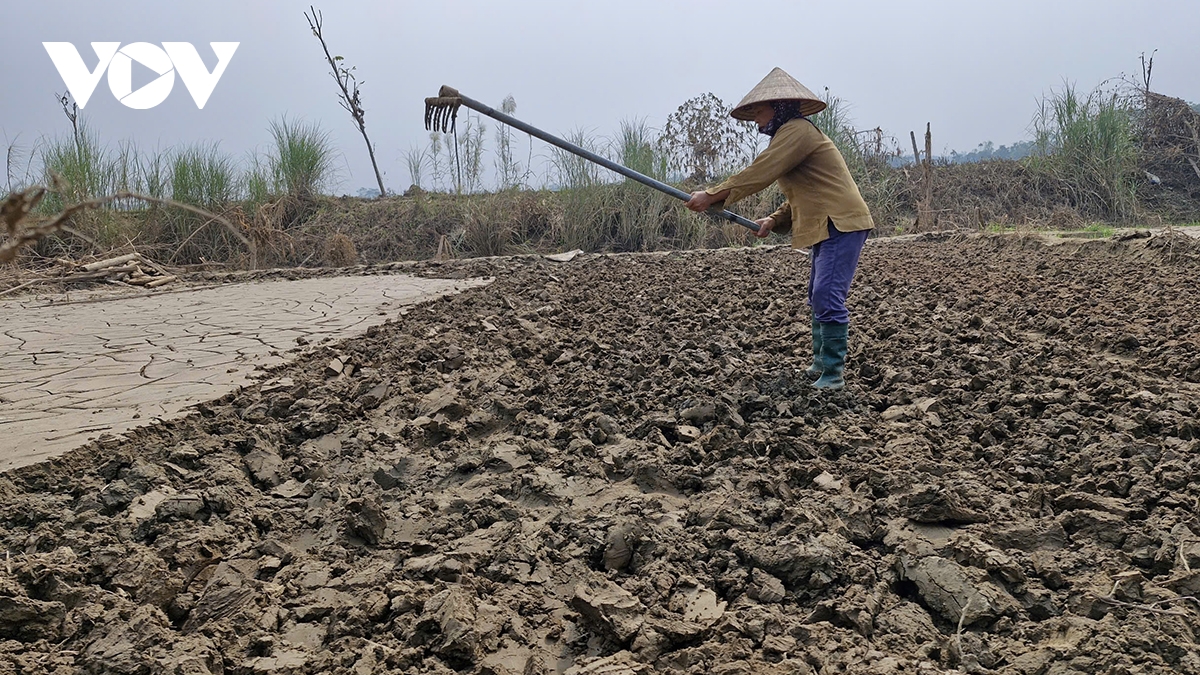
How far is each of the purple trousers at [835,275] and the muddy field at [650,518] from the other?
13.0 inches

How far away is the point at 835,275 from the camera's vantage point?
3477mm

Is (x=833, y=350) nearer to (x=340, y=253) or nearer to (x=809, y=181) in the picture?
(x=809, y=181)

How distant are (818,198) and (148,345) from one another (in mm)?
3708

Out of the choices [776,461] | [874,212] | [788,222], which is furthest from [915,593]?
[874,212]

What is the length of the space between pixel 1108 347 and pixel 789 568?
267 cm

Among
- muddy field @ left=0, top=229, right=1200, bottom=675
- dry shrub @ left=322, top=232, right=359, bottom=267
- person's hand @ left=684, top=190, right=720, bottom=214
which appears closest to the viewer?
muddy field @ left=0, top=229, right=1200, bottom=675

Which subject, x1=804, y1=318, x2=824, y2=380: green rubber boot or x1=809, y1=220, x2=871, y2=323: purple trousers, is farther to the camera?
x1=804, y1=318, x2=824, y2=380: green rubber boot

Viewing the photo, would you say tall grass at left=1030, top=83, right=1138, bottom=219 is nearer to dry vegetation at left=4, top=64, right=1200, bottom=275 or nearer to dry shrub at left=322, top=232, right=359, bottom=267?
dry vegetation at left=4, top=64, right=1200, bottom=275

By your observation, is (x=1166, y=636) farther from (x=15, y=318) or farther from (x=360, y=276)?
(x=360, y=276)

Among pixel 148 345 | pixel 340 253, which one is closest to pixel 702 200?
pixel 148 345

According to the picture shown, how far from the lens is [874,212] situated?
11633mm

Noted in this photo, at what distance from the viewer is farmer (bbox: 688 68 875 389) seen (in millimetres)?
3434

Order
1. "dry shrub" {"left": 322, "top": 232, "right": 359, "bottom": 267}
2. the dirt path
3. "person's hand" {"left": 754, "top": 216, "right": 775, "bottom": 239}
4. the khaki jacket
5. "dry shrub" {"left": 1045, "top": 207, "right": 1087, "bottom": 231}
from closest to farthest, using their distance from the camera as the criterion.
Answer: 1. the dirt path
2. the khaki jacket
3. "person's hand" {"left": 754, "top": 216, "right": 775, "bottom": 239}
4. "dry shrub" {"left": 322, "top": 232, "right": 359, "bottom": 267}
5. "dry shrub" {"left": 1045, "top": 207, "right": 1087, "bottom": 231}

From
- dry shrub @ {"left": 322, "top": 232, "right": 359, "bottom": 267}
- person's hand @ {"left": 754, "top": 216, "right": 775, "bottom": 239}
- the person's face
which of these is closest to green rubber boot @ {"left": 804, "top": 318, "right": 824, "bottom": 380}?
person's hand @ {"left": 754, "top": 216, "right": 775, "bottom": 239}
